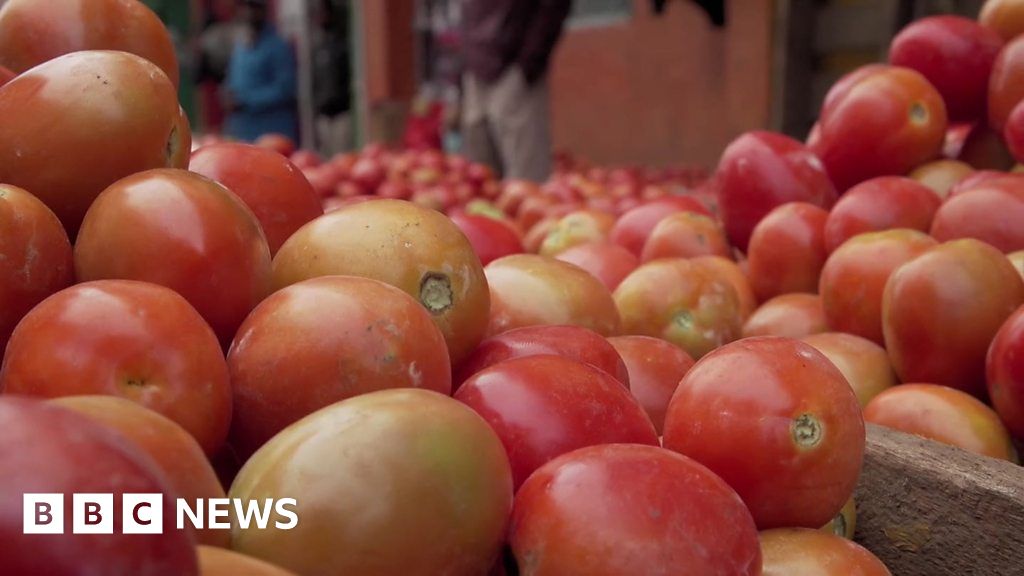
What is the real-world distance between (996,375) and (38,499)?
1.52m

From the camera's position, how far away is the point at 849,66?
7.13 meters

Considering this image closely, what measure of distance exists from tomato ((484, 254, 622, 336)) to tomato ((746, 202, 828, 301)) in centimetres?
75

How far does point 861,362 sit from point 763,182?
0.78 meters

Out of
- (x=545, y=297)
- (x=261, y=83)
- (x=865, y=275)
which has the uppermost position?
(x=545, y=297)

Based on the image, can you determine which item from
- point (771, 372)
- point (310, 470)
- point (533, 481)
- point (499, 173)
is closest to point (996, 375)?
point (771, 372)

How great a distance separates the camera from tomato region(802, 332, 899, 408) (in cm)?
193

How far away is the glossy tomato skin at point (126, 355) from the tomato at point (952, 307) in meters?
1.24

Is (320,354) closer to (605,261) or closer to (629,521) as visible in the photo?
(629,521)

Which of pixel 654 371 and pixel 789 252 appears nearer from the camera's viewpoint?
pixel 654 371

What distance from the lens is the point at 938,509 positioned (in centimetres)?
146

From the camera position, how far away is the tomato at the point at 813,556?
1083 mm

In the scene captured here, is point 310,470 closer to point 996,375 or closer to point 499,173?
point 996,375

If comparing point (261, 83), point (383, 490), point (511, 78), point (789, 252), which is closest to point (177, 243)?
point (383, 490)

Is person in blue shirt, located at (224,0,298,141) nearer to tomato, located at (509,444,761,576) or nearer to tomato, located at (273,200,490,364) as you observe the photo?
tomato, located at (273,200,490,364)
